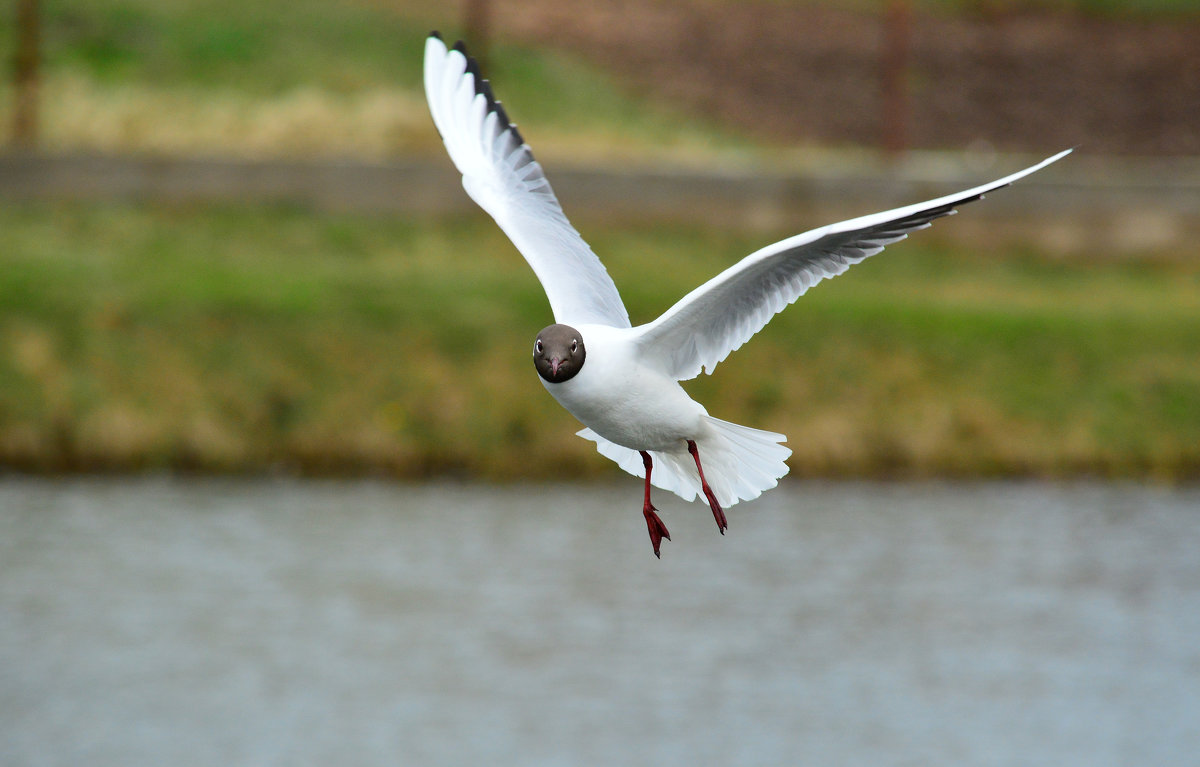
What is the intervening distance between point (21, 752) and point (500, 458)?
5979 mm

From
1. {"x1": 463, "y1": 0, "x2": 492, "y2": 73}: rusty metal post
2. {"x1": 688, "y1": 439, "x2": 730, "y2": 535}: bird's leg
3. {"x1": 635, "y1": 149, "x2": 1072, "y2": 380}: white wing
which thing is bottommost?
{"x1": 688, "y1": 439, "x2": 730, "y2": 535}: bird's leg

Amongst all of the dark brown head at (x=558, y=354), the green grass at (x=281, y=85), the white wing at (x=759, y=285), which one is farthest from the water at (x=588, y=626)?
the green grass at (x=281, y=85)

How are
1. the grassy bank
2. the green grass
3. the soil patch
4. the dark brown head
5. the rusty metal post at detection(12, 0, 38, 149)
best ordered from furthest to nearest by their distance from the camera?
1. the soil patch
2. the green grass
3. the rusty metal post at detection(12, 0, 38, 149)
4. the grassy bank
5. the dark brown head

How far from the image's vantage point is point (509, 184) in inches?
351

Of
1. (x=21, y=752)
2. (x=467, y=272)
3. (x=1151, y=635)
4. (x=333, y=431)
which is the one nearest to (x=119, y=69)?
(x=467, y=272)

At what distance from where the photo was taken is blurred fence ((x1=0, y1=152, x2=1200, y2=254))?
21484 millimetres

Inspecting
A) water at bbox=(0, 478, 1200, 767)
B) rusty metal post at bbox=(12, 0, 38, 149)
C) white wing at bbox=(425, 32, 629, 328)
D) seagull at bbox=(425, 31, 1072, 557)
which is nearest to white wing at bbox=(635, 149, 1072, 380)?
seagull at bbox=(425, 31, 1072, 557)

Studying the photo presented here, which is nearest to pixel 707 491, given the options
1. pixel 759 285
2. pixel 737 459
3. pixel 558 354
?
pixel 737 459

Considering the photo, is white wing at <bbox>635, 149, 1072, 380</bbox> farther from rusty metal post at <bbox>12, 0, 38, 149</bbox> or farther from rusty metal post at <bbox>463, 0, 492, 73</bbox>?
rusty metal post at <bbox>12, 0, 38, 149</bbox>

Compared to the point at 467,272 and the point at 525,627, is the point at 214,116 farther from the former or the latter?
the point at 525,627

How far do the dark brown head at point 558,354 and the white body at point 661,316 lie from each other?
0.08m

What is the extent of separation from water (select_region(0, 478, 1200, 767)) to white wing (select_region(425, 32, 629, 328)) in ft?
17.8

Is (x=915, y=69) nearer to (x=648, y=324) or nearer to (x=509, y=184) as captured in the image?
(x=509, y=184)

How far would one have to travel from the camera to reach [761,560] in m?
17.3
